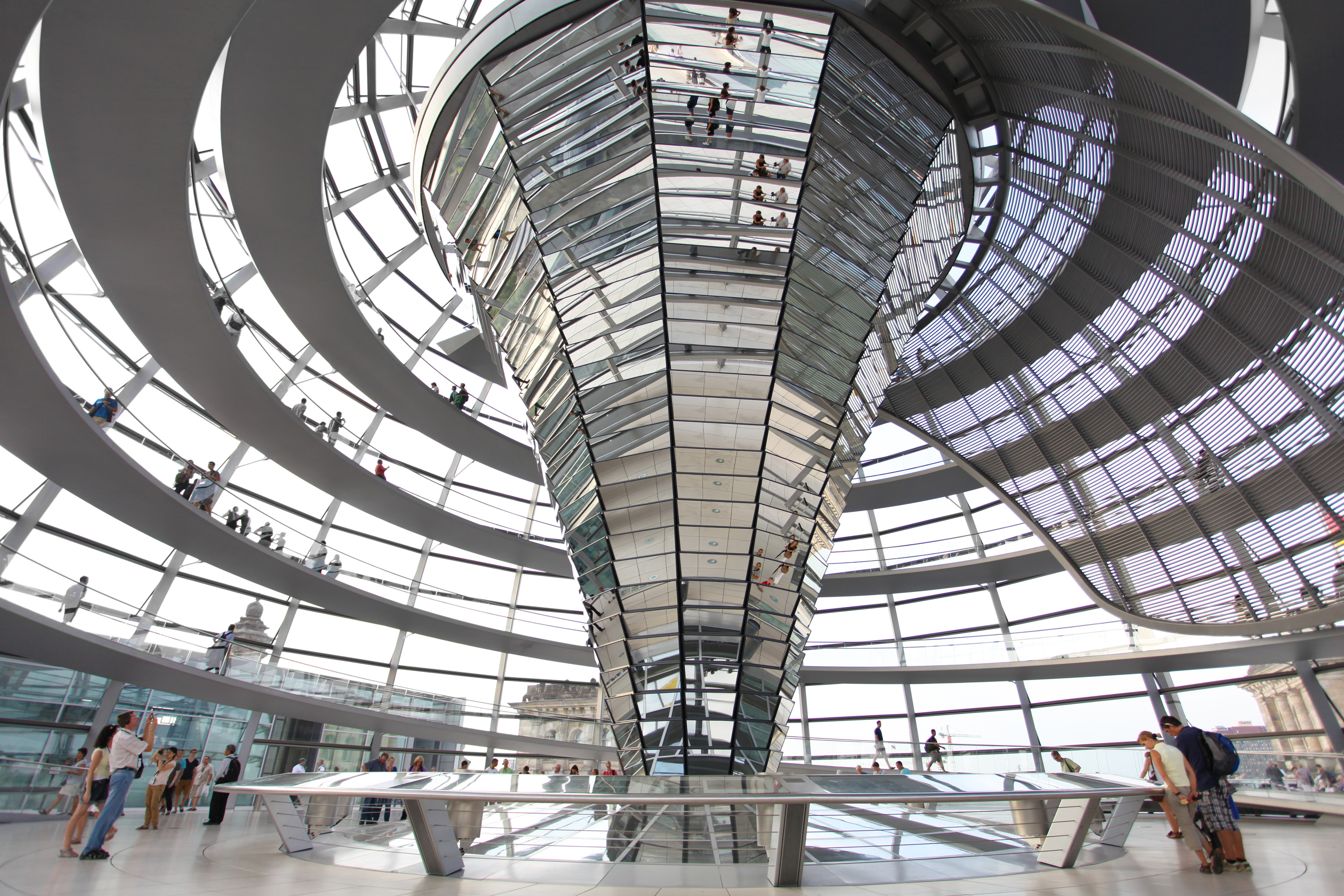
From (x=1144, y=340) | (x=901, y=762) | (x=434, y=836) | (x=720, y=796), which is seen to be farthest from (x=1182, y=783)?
(x=901, y=762)

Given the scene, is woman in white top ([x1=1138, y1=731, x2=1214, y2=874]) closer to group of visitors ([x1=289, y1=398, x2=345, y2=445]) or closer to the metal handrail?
the metal handrail

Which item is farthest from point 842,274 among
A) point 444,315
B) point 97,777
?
point 444,315

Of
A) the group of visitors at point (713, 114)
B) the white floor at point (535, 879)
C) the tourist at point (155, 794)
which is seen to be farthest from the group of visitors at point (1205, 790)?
the tourist at point (155, 794)

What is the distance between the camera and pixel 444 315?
998 inches

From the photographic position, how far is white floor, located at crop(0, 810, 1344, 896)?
18.3ft

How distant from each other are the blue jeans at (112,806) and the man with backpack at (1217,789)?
978 cm

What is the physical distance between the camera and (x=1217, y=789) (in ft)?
21.7

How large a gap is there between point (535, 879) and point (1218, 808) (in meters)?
5.95

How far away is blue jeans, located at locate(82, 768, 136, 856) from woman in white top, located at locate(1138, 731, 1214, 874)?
9.59 m

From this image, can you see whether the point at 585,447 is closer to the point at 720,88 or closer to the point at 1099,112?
the point at 720,88

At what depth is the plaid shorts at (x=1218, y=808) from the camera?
258 inches

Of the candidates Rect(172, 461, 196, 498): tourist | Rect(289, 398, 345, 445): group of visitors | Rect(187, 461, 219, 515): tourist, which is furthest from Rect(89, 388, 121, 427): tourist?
Rect(289, 398, 345, 445): group of visitors

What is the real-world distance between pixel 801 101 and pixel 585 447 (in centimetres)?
737

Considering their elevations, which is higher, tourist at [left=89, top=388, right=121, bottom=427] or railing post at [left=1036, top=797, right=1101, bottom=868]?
tourist at [left=89, top=388, right=121, bottom=427]
